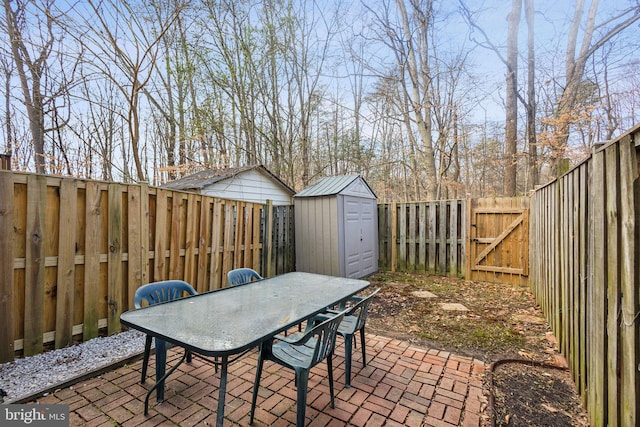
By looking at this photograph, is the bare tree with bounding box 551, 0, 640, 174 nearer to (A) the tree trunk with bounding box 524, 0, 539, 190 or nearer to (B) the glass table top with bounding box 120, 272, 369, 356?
(A) the tree trunk with bounding box 524, 0, 539, 190

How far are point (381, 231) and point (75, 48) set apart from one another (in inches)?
288

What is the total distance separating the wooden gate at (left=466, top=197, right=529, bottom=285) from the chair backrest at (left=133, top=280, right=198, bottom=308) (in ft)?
17.9

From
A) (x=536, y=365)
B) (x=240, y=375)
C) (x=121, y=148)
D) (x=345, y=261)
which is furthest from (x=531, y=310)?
(x=121, y=148)

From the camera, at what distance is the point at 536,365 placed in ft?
8.34

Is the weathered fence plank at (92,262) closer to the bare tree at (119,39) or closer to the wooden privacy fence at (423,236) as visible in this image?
the bare tree at (119,39)

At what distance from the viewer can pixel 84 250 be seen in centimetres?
286

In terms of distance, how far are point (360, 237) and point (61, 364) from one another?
4837 mm

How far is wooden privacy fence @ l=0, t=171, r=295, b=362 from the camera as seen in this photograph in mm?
2441

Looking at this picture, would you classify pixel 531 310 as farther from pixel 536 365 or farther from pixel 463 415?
pixel 463 415

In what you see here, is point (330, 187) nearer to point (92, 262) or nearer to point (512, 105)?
point (92, 262)

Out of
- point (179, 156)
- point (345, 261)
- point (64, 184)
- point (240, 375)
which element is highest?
point (179, 156)

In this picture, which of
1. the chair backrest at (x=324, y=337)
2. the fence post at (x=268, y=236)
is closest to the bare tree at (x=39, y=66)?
the fence post at (x=268, y=236)

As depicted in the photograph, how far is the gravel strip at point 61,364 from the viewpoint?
209 centimetres

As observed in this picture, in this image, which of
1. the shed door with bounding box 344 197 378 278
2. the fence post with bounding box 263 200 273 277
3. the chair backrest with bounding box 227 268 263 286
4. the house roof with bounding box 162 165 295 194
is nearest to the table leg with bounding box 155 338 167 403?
the chair backrest with bounding box 227 268 263 286
